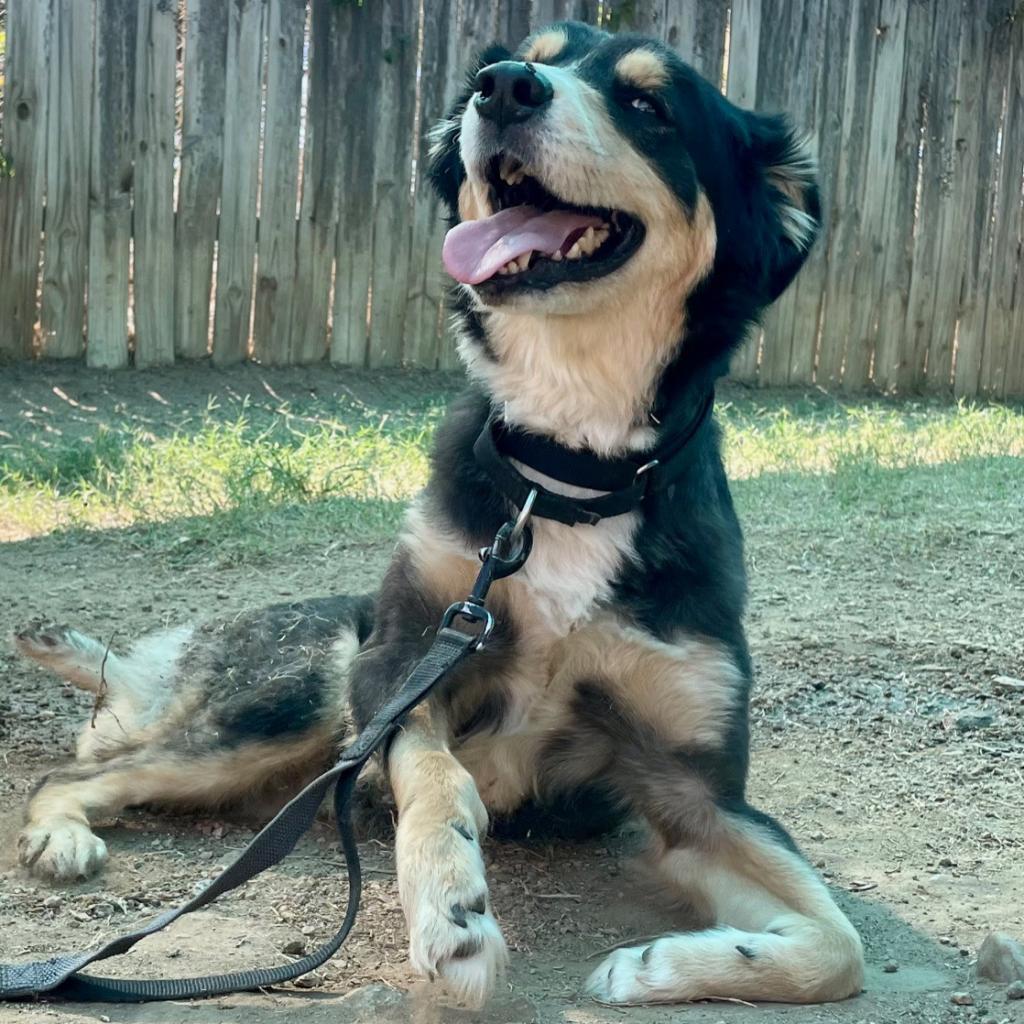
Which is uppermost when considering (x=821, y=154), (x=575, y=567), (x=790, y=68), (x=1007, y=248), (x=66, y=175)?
(x=790, y=68)

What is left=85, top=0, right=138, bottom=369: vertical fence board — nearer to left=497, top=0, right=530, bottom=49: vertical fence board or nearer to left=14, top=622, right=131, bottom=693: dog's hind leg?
left=497, top=0, right=530, bottom=49: vertical fence board

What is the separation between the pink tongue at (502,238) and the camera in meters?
3.27

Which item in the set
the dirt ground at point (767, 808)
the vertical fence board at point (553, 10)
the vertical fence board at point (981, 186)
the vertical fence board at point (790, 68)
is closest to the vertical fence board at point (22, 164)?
the dirt ground at point (767, 808)

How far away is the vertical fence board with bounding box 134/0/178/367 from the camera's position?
26.6 ft

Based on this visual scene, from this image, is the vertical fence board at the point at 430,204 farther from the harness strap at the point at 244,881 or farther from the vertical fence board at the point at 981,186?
the harness strap at the point at 244,881

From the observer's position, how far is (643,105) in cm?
345

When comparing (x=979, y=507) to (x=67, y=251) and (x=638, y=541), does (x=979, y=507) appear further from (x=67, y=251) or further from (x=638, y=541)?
(x=67, y=251)

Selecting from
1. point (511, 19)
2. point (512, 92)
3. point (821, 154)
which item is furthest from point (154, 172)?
point (512, 92)

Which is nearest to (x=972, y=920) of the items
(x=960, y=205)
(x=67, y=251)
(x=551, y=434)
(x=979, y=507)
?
(x=551, y=434)

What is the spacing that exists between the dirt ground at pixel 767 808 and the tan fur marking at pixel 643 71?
6.03ft

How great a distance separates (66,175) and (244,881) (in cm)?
618

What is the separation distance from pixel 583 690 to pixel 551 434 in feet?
1.95

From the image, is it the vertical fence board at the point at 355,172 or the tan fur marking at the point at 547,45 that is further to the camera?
the vertical fence board at the point at 355,172

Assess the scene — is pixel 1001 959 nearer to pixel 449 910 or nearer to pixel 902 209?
pixel 449 910
